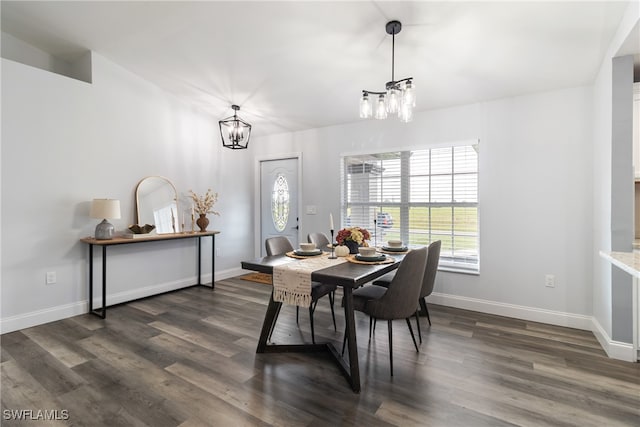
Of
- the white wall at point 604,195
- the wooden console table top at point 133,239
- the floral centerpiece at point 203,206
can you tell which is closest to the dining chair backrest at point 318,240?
the wooden console table top at point 133,239

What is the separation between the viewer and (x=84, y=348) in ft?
8.61

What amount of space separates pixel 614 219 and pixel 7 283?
533 cm

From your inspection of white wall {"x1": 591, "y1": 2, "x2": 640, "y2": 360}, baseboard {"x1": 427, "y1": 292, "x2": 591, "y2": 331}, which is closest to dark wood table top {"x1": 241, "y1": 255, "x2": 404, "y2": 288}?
baseboard {"x1": 427, "y1": 292, "x2": 591, "y2": 331}

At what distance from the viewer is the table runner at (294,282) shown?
84.9 inches

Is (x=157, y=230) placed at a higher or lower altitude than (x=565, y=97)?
lower

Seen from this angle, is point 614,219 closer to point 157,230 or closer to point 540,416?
point 540,416

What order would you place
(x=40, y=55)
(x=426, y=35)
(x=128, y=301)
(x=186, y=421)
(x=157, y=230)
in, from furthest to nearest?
(x=157, y=230) < (x=128, y=301) < (x=40, y=55) < (x=426, y=35) < (x=186, y=421)

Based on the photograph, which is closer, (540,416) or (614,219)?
(540,416)

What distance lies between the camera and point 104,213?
11.0 feet

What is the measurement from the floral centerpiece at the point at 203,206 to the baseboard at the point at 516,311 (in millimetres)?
3219

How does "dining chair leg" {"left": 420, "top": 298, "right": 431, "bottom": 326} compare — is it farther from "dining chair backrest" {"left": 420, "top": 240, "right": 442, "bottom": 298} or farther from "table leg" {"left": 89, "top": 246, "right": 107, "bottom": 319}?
"table leg" {"left": 89, "top": 246, "right": 107, "bottom": 319}

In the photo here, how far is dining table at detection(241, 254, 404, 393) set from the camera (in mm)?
2016

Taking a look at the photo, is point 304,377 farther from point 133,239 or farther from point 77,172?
point 77,172

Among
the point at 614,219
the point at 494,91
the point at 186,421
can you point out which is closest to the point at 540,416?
the point at 614,219
